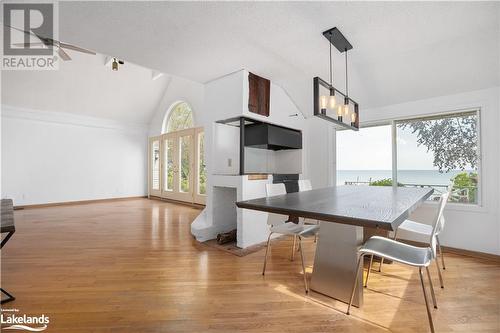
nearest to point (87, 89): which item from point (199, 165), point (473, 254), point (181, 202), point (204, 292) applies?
point (199, 165)

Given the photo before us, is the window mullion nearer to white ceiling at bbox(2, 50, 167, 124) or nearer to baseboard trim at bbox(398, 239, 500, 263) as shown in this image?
baseboard trim at bbox(398, 239, 500, 263)

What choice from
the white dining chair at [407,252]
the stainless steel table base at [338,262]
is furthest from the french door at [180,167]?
the white dining chair at [407,252]

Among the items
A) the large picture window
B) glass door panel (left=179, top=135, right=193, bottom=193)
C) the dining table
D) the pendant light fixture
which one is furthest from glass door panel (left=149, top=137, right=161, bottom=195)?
Result: the dining table

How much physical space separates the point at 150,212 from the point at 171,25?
4.64m

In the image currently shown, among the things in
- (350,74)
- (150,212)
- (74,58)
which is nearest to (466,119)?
(350,74)

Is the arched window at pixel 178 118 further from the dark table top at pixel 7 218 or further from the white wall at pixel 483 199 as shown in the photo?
the white wall at pixel 483 199

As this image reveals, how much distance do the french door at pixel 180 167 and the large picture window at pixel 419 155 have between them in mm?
3927

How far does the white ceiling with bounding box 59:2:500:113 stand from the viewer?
2.09m

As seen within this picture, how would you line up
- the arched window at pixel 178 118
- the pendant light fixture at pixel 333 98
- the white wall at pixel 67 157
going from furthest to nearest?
1. the arched window at pixel 178 118
2. the white wall at pixel 67 157
3. the pendant light fixture at pixel 333 98

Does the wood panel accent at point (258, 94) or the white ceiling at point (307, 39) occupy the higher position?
the white ceiling at point (307, 39)

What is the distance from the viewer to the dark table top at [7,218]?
64.4 inches

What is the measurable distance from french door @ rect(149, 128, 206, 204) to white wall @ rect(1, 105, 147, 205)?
2.50 feet

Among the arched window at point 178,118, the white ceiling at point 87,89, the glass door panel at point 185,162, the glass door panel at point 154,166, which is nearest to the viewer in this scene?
the white ceiling at point 87,89

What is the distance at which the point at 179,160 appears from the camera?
24.3ft
